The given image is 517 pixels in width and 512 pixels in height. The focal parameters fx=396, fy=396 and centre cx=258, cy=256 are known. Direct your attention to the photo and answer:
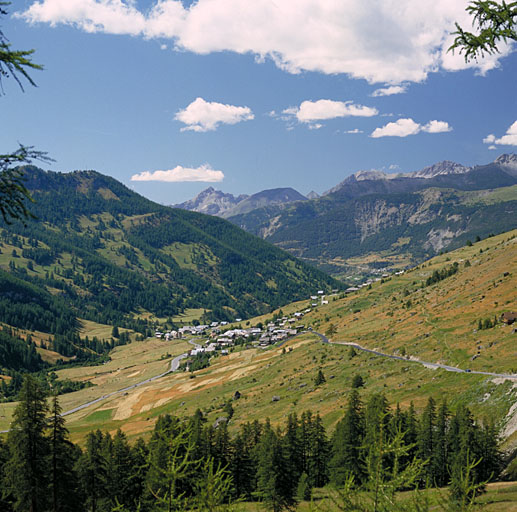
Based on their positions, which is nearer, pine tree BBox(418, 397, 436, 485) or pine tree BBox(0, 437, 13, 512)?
pine tree BBox(0, 437, 13, 512)

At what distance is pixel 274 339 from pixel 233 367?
138 feet

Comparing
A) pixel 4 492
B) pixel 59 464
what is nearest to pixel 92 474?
pixel 59 464

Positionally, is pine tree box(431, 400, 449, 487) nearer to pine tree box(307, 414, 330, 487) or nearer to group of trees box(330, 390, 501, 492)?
group of trees box(330, 390, 501, 492)

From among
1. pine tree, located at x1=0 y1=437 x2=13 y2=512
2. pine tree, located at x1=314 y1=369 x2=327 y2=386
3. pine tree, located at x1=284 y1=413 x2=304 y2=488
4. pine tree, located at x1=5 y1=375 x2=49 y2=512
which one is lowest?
pine tree, located at x1=314 y1=369 x2=327 y2=386

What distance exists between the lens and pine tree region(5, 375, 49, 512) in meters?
34.1

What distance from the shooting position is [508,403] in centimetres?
5478

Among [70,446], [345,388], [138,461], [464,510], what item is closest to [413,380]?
[345,388]

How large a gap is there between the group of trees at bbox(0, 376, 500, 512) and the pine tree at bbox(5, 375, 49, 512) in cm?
8

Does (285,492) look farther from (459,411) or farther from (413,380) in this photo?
(413,380)

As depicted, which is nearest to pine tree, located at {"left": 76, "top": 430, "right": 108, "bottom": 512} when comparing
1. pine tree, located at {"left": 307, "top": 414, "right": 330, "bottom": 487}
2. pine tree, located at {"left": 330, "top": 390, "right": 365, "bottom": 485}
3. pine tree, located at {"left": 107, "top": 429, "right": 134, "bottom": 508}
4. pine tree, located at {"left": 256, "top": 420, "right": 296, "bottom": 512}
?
pine tree, located at {"left": 107, "top": 429, "right": 134, "bottom": 508}

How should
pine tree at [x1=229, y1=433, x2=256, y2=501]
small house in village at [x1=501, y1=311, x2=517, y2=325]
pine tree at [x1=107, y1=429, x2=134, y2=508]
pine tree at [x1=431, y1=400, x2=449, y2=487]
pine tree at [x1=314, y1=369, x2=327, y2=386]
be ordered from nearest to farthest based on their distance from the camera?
pine tree at [x1=107, y1=429, x2=134, y2=508] < pine tree at [x1=431, y1=400, x2=449, y2=487] < pine tree at [x1=229, y1=433, x2=256, y2=501] < small house in village at [x1=501, y1=311, x2=517, y2=325] < pine tree at [x1=314, y1=369, x2=327, y2=386]

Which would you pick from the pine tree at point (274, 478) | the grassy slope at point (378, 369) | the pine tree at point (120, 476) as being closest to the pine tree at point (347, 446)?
the pine tree at point (274, 478)

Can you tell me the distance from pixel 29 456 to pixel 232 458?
28.3 m

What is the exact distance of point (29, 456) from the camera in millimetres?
34656
